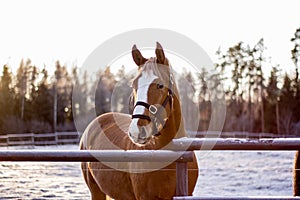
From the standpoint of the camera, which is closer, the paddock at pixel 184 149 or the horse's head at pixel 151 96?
the paddock at pixel 184 149

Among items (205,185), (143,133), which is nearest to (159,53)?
(143,133)

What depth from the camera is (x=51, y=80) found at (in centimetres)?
4897

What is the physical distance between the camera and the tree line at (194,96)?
134 feet

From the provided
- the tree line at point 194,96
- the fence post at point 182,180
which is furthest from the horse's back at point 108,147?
the tree line at point 194,96

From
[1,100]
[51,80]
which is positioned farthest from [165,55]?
[51,80]

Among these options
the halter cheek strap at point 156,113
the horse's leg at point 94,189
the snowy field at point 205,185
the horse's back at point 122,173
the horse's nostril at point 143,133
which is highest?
the halter cheek strap at point 156,113

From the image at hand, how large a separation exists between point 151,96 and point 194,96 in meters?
37.5

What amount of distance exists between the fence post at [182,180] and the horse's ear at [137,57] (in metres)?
1.34

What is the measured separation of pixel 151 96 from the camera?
3717mm

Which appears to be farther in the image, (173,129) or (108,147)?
(108,147)

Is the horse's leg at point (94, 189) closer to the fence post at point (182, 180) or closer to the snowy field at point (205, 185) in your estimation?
the snowy field at point (205, 185)

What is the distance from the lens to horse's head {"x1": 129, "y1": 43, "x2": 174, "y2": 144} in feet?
11.8

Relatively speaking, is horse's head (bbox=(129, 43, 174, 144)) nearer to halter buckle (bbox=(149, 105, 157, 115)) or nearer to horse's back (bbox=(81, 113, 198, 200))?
halter buckle (bbox=(149, 105, 157, 115))

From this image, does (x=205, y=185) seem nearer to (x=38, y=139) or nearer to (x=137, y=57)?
(x=137, y=57)
